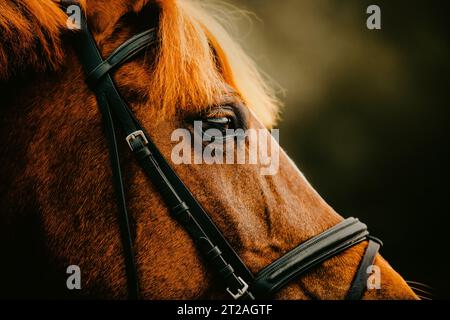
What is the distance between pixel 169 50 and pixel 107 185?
0.51 meters

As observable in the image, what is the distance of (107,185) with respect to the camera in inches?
46.2

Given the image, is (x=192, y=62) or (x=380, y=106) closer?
(x=192, y=62)

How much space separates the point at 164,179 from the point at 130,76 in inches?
14.9

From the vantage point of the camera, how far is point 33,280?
4.00 feet

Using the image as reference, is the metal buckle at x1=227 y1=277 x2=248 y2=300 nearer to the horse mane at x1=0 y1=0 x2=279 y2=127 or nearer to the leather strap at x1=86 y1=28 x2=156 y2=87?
the horse mane at x1=0 y1=0 x2=279 y2=127

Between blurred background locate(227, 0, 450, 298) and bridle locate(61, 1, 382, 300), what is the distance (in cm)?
346

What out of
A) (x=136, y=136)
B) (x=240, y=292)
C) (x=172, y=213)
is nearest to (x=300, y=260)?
(x=240, y=292)

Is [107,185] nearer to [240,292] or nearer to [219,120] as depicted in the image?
[219,120]

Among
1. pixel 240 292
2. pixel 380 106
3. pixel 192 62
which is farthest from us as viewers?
pixel 380 106

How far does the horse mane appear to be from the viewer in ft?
3.69

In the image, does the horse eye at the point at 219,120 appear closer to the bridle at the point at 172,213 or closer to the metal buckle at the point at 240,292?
the bridle at the point at 172,213

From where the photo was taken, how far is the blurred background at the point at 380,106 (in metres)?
4.47
